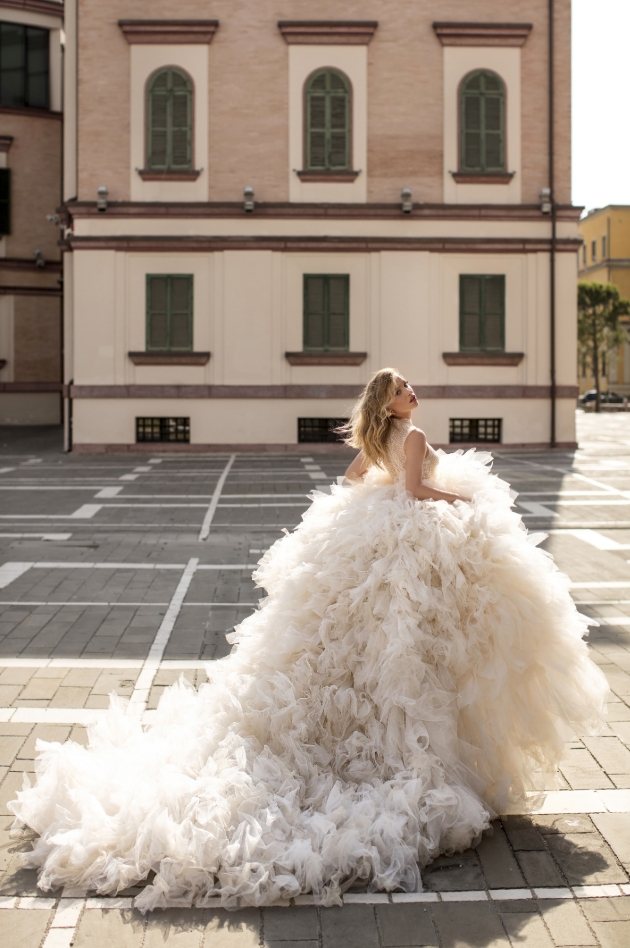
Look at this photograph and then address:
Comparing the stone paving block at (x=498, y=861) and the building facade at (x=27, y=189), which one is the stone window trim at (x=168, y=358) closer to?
the building facade at (x=27, y=189)

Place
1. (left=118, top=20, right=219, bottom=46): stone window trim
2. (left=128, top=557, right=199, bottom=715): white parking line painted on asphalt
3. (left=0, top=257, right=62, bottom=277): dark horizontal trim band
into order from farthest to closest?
1. (left=0, top=257, right=62, bottom=277): dark horizontal trim band
2. (left=118, top=20, right=219, bottom=46): stone window trim
3. (left=128, top=557, right=199, bottom=715): white parking line painted on asphalt

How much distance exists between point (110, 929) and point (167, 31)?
21979 mm

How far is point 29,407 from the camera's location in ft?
104

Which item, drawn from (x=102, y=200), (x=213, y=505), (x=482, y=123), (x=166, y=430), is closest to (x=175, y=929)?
(x=213, y=505)

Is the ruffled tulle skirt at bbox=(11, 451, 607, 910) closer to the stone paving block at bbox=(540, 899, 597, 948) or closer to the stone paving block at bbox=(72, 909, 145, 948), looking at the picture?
the stone paving block at bbox=(72, 909, 145, 948)

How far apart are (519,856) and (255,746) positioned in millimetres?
1166

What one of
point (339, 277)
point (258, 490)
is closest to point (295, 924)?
point (258, 490)

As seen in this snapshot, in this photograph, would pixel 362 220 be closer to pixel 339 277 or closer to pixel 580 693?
pixel 339 277

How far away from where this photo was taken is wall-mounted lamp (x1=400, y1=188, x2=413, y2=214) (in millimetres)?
21578

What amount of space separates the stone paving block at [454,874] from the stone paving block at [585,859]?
0.33 meters

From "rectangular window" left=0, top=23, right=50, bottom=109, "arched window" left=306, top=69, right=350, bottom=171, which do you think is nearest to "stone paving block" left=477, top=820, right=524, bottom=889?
"arched window" left=306, top=69, right=350, bottom=171

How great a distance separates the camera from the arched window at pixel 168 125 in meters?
21.7

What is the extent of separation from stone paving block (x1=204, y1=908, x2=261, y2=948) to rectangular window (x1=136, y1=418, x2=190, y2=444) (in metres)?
19.4

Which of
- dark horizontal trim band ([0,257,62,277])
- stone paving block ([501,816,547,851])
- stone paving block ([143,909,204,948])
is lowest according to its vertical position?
stone paving block ([143,909,204,948])
